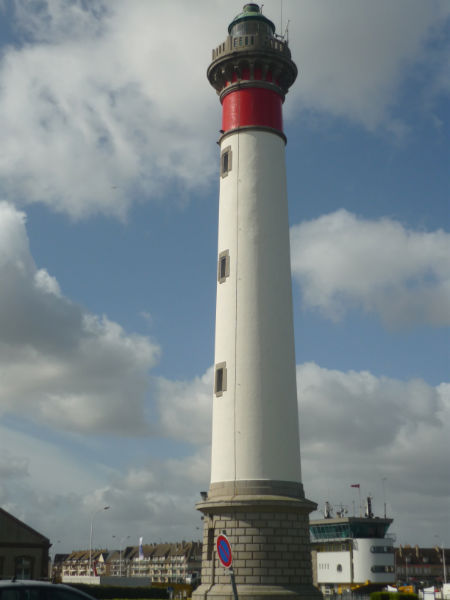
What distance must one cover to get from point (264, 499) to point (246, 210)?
1532 cm

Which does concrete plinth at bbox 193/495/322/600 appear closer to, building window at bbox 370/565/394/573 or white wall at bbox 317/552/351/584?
building window at bbox 370/565/394/573

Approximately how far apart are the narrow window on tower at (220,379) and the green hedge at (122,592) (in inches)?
768

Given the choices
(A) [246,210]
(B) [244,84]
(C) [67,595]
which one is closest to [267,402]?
(A) [246,210]

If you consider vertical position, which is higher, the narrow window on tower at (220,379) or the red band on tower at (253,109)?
the red band on tower at (253,109)

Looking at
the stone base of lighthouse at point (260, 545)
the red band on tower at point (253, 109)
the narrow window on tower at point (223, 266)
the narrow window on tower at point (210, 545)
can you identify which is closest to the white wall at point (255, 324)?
the narrow window on tower at point (223, 266)

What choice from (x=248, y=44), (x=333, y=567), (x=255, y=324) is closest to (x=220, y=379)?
(x=255, y=324)

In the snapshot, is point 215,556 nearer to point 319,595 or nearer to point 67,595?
point 319,595

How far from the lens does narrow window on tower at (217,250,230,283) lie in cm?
3684

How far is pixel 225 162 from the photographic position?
39.2m

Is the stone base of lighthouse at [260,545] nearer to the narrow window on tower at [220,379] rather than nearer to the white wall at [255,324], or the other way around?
the white wall at [255,324]

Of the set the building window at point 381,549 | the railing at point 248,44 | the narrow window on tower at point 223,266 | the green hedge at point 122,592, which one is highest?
the railing at point 248,44

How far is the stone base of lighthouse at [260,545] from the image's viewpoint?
102ft

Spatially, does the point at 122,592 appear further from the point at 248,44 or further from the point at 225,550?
the point at 248,44

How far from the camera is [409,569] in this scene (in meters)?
164
